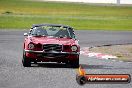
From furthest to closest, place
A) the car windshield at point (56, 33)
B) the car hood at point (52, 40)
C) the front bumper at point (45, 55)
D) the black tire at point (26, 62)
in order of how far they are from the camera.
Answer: the car windshield at point (56, 33) → the car hood at point (52, 40) → the black tire at point (26, 62) → the front bumper at point (45, 55)

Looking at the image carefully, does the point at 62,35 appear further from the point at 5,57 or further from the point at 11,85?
the point at 11,85

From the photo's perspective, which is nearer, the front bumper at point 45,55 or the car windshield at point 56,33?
the front bumper at point 45,55

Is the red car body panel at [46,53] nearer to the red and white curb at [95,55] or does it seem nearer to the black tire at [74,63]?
the black tire at [74,63]

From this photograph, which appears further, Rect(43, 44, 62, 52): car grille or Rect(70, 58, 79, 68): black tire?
Rect(70, 58, 79, 68): black tire

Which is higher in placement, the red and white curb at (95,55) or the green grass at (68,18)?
the green grass at (68,18)

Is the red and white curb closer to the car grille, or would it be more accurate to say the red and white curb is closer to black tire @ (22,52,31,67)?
the car grille

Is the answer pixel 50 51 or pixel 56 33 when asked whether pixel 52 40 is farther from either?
pixel 56 33

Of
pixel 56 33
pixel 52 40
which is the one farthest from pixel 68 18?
pixel 52 40

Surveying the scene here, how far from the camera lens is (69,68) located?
17.0 metres

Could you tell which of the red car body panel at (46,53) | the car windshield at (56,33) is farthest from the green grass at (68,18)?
the red car body panel at (46,53)

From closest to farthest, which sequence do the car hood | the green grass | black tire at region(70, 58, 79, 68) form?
the car hood → black tire at region(70, 58, 79, 68) → the green grass

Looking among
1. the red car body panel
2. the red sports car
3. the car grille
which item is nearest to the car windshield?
the red sports car

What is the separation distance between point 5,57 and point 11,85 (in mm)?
8689

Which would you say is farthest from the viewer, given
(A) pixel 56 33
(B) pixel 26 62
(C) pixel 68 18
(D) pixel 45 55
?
(C) pixel 68 18
